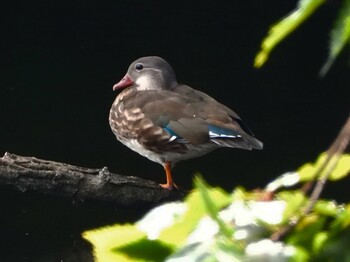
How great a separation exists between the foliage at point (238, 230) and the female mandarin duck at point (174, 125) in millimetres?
2067

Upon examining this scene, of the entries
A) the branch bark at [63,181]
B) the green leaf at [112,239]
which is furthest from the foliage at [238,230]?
the branch bark at [63,181]

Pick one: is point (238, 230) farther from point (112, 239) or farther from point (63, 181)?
point (63, 181)

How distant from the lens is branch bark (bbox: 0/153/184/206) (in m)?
2.33

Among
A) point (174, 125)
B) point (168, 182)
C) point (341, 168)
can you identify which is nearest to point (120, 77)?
point (174, 125)

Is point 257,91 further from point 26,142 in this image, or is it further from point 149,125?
point 149,125

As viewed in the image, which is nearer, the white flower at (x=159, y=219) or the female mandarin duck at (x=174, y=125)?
the white flower at (x=159, y=219)

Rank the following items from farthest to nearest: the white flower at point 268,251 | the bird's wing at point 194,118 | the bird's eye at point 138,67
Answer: the bird's eye at point 138,67
the bird's wing at point 194,118
the white flower at point 268,251

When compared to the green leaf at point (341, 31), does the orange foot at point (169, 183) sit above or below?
above

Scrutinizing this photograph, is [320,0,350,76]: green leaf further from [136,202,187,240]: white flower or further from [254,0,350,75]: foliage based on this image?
[136,202,187,240]: white flower

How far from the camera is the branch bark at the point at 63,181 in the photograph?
233cm

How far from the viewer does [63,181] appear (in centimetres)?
233

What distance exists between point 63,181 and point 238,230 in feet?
6.13

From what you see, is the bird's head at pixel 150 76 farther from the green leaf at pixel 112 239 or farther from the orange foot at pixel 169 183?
the green leaf at pixel 112 239

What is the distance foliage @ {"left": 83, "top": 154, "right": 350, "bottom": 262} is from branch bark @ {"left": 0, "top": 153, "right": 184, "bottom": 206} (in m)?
1.81
